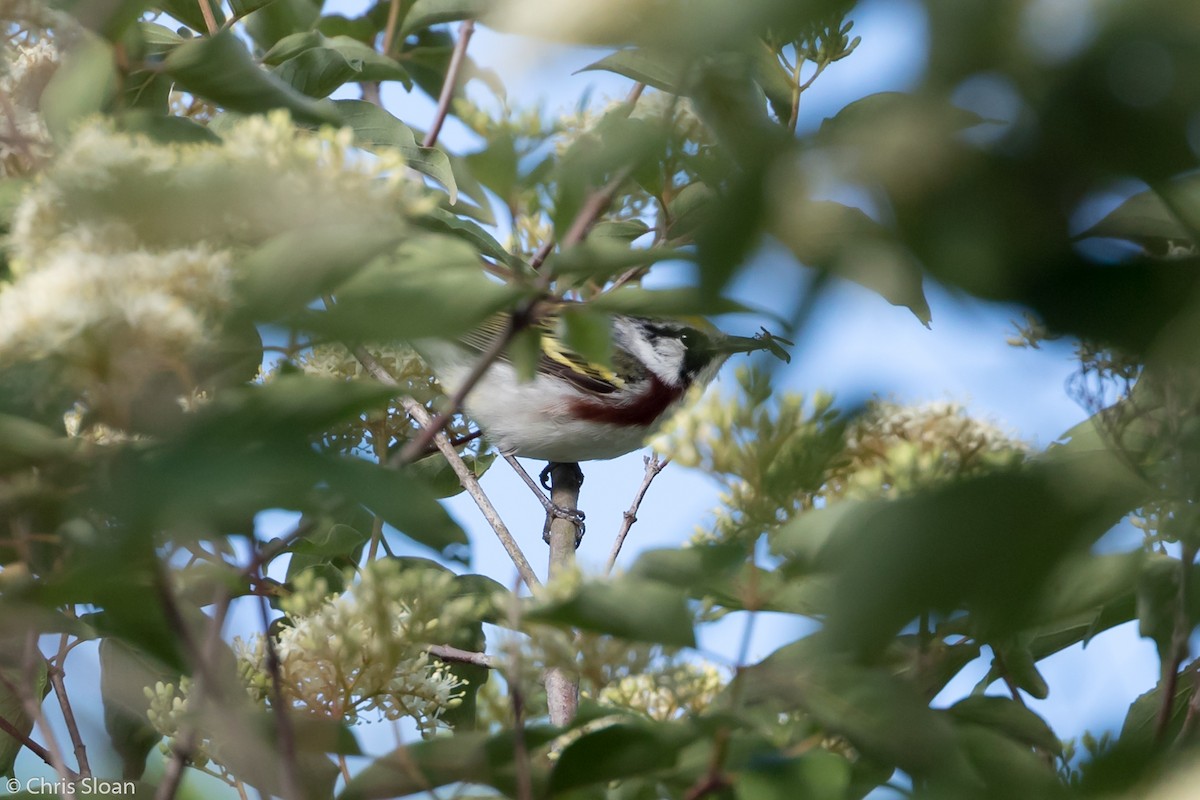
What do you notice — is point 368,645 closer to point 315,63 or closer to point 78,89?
point 78,89

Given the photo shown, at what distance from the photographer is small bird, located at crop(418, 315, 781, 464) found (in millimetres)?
4844

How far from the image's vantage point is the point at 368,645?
1.64m

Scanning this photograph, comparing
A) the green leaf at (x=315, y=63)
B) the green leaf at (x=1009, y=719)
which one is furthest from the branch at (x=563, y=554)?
the green leaf at (x=315, y=63)

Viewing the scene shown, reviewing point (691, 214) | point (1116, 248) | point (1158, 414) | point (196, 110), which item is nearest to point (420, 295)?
point (1116, 248)

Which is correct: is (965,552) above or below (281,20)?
below

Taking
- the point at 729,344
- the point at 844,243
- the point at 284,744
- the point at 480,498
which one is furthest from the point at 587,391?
the point at 844,243

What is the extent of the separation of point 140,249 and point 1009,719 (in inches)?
43.0

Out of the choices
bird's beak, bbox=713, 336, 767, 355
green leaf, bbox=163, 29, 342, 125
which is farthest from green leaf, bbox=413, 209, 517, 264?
bird's beak, bbox=713, 336, 767, 355

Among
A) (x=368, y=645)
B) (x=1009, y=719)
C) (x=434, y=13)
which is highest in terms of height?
(x=434, y=13)

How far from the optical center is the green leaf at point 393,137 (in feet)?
7.53

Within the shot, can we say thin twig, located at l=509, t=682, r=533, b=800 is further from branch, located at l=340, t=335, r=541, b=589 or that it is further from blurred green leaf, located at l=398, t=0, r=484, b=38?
blurred green leaf, located at l=398, t=0, r=484, b=38

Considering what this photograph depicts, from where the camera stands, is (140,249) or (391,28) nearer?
(140,249)

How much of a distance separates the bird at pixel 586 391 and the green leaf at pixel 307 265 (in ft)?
10.9

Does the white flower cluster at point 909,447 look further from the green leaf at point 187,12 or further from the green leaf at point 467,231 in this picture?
the green leaf at point 187,12
